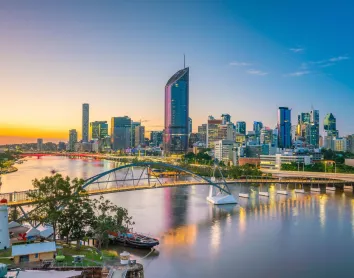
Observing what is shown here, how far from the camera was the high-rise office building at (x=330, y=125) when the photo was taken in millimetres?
185625

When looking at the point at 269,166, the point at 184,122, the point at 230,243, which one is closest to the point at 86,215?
the point at 230,243

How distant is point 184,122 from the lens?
184 metres

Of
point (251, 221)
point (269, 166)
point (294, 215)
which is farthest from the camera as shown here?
point (269, 166)

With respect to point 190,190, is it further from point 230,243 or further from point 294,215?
point 230,243

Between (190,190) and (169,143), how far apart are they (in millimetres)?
129190

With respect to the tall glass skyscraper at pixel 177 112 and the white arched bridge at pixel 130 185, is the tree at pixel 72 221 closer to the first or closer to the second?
the white arched bridge at pixel 130 185

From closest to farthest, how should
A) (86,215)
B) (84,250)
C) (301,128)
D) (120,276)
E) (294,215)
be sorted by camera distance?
1. (120,276)
2. (84,250)
3. (86,215)
4. (294,215)
5. (301,128)

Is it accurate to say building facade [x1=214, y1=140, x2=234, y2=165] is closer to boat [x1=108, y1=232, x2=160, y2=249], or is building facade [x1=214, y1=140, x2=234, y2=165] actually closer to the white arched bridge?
the white arched bridge

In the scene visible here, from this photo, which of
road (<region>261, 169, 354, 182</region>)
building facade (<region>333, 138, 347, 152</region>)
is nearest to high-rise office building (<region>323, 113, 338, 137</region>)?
building facade (<region>333, 138, 347, 152</region>)

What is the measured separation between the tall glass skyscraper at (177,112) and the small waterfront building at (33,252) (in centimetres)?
16246

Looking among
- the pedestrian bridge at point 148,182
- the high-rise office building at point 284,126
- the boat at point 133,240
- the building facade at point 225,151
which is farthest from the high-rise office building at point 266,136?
the boat at point 133,240

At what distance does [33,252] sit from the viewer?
1783cm

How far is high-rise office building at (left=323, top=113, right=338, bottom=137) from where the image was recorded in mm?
185625

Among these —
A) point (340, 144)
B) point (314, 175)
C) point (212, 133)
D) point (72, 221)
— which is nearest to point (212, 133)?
point (212, 133)
